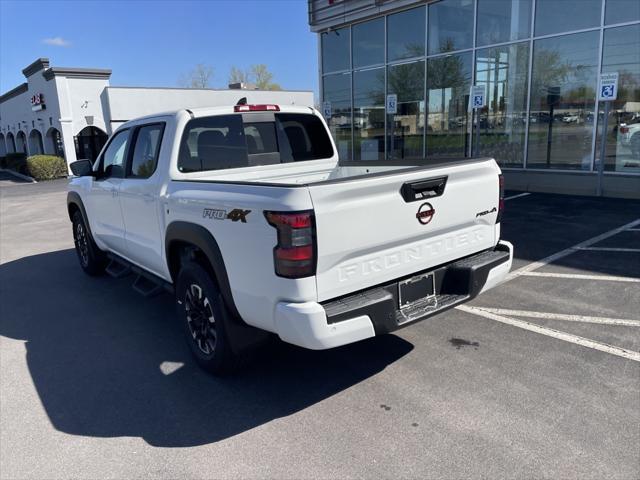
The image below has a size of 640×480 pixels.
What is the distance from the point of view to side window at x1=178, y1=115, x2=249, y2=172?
4277 millimetres

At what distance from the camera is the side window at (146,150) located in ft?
14.6

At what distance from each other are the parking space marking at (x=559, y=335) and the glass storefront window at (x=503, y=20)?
1074cm

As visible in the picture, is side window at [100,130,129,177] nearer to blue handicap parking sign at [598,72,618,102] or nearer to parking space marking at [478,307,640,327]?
parking space marking at [478,307,640,327]

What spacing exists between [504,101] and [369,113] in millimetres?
5346

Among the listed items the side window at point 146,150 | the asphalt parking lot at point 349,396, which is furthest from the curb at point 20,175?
the side window at point 146,150

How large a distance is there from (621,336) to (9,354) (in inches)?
211

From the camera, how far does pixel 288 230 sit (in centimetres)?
286

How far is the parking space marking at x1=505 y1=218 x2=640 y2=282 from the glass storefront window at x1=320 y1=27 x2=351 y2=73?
1239 centimetres

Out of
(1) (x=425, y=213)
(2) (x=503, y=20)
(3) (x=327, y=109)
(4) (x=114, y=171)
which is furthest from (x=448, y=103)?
(1) (x=425, y=213)

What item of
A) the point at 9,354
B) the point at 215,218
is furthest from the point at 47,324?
the point at 215,218

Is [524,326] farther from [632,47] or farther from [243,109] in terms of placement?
[632,47]

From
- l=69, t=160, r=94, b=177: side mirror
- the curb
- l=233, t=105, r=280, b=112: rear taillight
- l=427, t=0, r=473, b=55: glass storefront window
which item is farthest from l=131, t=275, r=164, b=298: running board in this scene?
the curb

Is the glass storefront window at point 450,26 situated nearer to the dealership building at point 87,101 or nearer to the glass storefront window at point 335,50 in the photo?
the glass storefront window at point 335,50

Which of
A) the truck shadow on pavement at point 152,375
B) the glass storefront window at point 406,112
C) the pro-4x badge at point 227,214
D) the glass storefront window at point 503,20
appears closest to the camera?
the pro-4x badge at point 227,214
